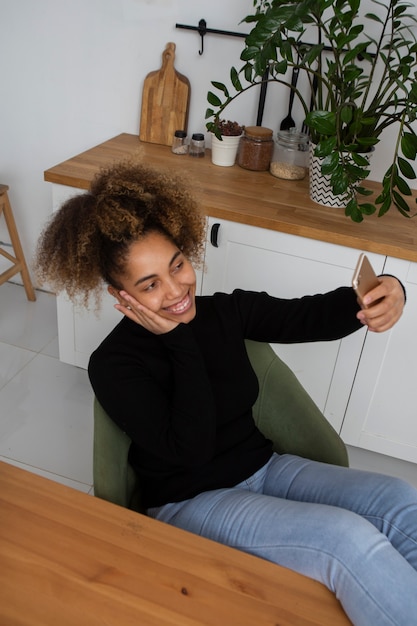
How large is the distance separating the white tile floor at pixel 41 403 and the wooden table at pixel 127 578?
1.11 meters

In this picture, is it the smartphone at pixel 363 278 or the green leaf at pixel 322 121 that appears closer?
the smartphone at pixel 363 278

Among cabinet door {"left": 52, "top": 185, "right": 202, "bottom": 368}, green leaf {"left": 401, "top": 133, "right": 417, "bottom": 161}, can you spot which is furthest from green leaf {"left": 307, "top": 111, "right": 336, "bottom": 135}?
cabinet door {"left": 52, "top": 185, "right": 202, "bottom": 368}

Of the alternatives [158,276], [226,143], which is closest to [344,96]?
[226,143]

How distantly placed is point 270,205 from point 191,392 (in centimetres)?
90

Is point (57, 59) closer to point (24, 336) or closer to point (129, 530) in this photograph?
point (24, 336)

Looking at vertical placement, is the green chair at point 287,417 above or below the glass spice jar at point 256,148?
below

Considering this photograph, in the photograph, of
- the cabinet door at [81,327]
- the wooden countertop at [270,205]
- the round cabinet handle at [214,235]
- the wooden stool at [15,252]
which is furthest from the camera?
the wooden stool at [15,252]

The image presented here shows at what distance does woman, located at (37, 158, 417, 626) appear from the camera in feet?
3.35

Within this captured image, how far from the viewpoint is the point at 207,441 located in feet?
A: 3.67

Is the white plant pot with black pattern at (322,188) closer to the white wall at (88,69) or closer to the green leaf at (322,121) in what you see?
the green leaf at (322,121)

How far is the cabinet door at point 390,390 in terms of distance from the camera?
1.77 metres

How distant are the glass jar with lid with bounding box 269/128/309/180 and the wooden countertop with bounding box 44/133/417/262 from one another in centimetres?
3

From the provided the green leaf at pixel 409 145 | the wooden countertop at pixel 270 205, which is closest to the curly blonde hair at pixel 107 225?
the wooden countertop at pixel 270 205

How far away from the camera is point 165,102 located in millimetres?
2232
